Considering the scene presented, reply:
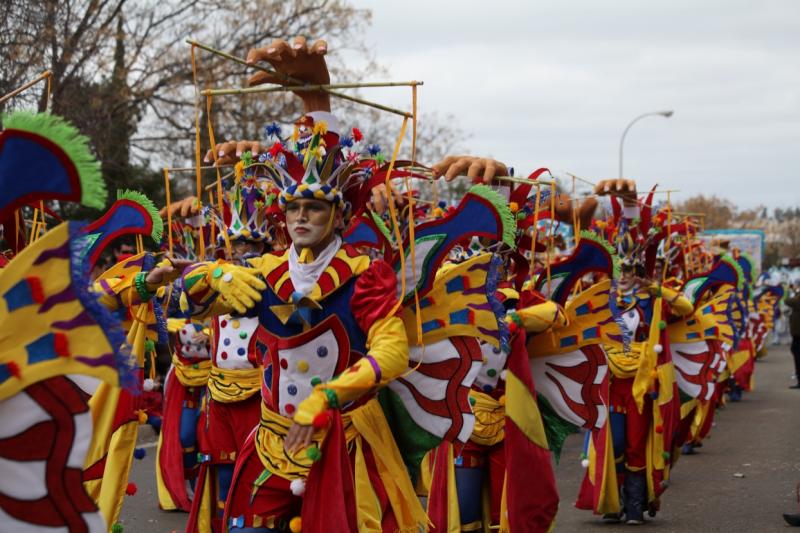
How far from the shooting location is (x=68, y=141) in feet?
10.6

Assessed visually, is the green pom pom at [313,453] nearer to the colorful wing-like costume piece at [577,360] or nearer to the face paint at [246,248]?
the colorful wing-like costume piece at [577,360]

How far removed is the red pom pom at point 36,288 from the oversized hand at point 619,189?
6.96 m

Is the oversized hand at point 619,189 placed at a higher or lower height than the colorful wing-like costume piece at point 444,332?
higher

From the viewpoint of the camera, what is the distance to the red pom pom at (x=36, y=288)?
327 cm

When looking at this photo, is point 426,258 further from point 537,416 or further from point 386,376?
point 537,416

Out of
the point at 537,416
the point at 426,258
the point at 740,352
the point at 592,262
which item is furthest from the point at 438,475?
the point at 740,352

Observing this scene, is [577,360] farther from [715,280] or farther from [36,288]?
[36,288]

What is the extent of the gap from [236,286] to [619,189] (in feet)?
18.0

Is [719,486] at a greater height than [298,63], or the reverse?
[298,63]

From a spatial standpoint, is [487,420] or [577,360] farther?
[577,360]

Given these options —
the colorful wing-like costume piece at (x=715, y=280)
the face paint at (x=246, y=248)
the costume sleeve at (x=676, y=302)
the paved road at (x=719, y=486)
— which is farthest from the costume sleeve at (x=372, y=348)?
the colorful wing-like costume piece at (x=715, y=280)

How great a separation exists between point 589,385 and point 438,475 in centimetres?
108

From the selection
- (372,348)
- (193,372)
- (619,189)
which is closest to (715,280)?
(619,189)

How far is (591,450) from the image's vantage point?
9336 millimetres
